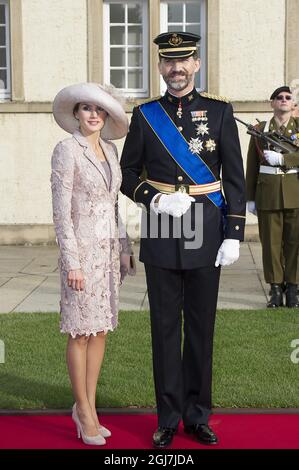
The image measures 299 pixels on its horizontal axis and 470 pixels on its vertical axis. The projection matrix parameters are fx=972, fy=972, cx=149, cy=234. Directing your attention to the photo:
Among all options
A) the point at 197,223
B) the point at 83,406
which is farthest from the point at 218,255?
the point at 83,406

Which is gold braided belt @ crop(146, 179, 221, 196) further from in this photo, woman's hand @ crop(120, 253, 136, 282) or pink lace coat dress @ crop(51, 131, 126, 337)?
woman's hand @ crop(120, 253, 136, 282)

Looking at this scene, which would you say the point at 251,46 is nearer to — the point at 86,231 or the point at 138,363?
the point at 138,363

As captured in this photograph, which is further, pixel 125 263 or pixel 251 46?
pixel 251 46

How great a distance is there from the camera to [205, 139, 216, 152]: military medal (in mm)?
5039

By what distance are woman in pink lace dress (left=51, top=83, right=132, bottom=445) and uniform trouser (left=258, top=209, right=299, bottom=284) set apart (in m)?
4.13

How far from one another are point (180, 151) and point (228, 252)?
58 centimetres

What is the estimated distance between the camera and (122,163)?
523 cm

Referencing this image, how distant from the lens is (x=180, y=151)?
5.05 meters

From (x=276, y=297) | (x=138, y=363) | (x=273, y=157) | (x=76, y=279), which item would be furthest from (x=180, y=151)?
(x=276, y=297)

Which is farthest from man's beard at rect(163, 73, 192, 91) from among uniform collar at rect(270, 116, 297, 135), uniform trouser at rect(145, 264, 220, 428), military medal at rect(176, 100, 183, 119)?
uniform collar at rect(270, 116, 297, 135)

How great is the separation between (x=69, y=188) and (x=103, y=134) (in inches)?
20.3

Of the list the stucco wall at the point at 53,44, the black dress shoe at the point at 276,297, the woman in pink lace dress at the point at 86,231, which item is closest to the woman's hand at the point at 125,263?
the woman in pink lace dress at the point at 86,231

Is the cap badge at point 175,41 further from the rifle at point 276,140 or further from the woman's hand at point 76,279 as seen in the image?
the rifle at point 276,140

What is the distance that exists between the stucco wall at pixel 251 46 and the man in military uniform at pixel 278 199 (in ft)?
16.0
